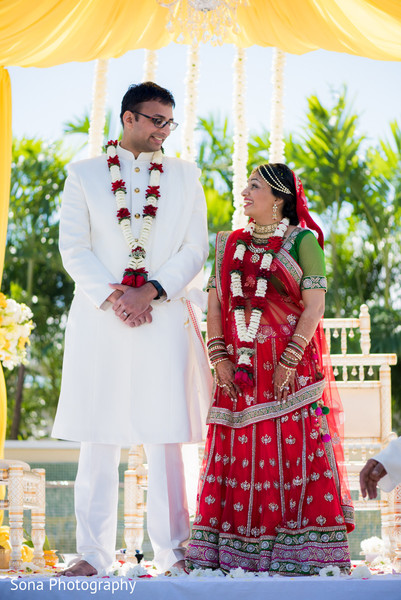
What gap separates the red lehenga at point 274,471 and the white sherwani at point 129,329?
16cm

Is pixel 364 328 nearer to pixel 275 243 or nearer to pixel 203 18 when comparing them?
pixel 275 243

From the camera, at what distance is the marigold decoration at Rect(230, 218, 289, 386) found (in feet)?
10.9

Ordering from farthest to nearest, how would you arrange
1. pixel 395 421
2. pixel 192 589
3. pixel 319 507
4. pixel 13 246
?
pixel 13 246, pixel 395 421, pixel 319 507, pixel 192 589

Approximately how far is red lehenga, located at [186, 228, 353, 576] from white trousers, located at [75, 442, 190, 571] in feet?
0.27

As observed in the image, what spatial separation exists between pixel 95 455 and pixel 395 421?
7.14 meters

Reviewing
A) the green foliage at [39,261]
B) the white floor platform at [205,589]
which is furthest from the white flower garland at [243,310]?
the green foliage at [39,261]

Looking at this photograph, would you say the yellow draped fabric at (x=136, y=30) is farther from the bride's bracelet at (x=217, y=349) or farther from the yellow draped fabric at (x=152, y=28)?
the bride's bracelet at (x=217, y=349)

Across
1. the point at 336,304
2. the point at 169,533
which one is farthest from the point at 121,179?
the point at 336,304

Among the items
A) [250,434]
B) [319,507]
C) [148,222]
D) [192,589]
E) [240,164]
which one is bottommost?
[192,589]

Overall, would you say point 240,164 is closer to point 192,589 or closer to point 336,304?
point 192,589

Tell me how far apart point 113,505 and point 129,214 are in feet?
3.72

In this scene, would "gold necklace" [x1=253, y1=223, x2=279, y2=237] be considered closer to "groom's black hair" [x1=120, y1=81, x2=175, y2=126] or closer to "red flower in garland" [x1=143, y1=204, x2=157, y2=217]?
"red flower in garland" [x1=143, y1=204, x2=157, y2=217]

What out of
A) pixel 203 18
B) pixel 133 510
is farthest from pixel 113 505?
pixel 203 18

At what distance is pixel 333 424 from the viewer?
3436mm
